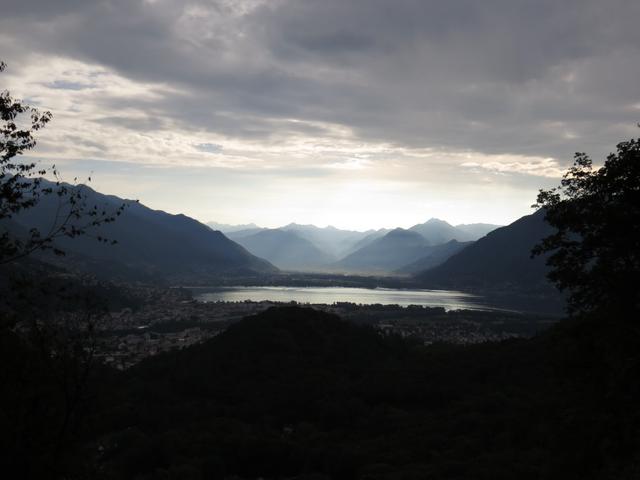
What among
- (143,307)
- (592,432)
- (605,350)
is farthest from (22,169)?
(143,307)

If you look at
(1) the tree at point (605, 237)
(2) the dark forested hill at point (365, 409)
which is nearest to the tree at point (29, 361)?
(2) the dark forested hill at point (365, 409)

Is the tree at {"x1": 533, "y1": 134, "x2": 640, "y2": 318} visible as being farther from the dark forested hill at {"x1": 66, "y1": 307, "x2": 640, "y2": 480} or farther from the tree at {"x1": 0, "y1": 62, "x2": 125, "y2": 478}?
the tree at {"x1": 0, "y1": 62, "x2": 125, "y2": 478}

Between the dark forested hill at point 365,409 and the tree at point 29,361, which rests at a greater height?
the tree at point 29,361

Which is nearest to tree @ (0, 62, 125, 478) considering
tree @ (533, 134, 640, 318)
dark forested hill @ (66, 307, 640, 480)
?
dark forested hill @ (66, 307, 640, 480)

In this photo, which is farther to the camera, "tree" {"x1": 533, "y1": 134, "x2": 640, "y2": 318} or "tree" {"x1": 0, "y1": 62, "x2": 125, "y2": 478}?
"tree" {"x1": 533, "y1": 134, "x2": 640, "y2": 318}

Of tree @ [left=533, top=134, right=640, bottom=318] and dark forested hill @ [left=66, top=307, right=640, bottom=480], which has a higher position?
tree @ [left=533, top=134, right=640, bottom=318]

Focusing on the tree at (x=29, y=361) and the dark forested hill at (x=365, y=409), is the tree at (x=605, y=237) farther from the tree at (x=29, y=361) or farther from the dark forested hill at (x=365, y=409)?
the tree at (x=29, y=361)

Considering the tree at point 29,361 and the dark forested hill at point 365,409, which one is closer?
the tree at point 29,361

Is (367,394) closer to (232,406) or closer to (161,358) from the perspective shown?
(232,406)
